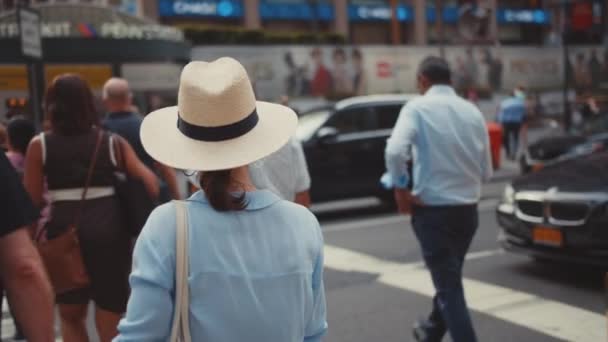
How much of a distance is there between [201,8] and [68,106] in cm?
3691

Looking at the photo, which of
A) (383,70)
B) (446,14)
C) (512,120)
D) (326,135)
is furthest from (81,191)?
(446,14)

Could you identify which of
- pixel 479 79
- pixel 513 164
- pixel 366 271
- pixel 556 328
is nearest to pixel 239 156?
pixel 556 328

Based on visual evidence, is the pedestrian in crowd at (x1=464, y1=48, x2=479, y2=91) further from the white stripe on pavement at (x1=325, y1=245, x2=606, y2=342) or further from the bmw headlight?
the bmw headlight

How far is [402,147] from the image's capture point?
4.51m

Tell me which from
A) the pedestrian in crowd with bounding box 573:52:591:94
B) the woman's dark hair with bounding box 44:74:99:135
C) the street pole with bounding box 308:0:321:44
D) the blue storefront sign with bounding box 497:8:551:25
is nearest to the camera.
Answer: the woman's dark hair with bounding box 44:74:99:135

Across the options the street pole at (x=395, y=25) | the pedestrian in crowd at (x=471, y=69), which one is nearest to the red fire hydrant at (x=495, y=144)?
the pedestrian in crowd at (x=471, y=69)

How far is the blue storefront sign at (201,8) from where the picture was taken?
38875 millimetres

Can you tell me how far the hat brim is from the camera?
1.89 metres

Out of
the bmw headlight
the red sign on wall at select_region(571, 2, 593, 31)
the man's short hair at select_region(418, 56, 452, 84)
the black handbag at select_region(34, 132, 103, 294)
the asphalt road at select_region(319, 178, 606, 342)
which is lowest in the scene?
the asphalt road at select_region(319, 178, 606, 342)

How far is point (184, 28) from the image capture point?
28797 mm

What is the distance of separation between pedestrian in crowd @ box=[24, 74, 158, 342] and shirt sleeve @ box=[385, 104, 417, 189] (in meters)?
1.65

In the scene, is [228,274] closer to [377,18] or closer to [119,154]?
[119,154]

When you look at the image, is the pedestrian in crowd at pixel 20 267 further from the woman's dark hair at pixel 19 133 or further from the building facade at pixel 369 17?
the building facade at pixel 369 17

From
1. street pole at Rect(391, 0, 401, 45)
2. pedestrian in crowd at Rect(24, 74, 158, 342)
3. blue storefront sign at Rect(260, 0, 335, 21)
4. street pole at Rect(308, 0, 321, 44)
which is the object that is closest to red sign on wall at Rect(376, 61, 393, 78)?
blue storefront sign at Rect(260, 0, 335, 21)
